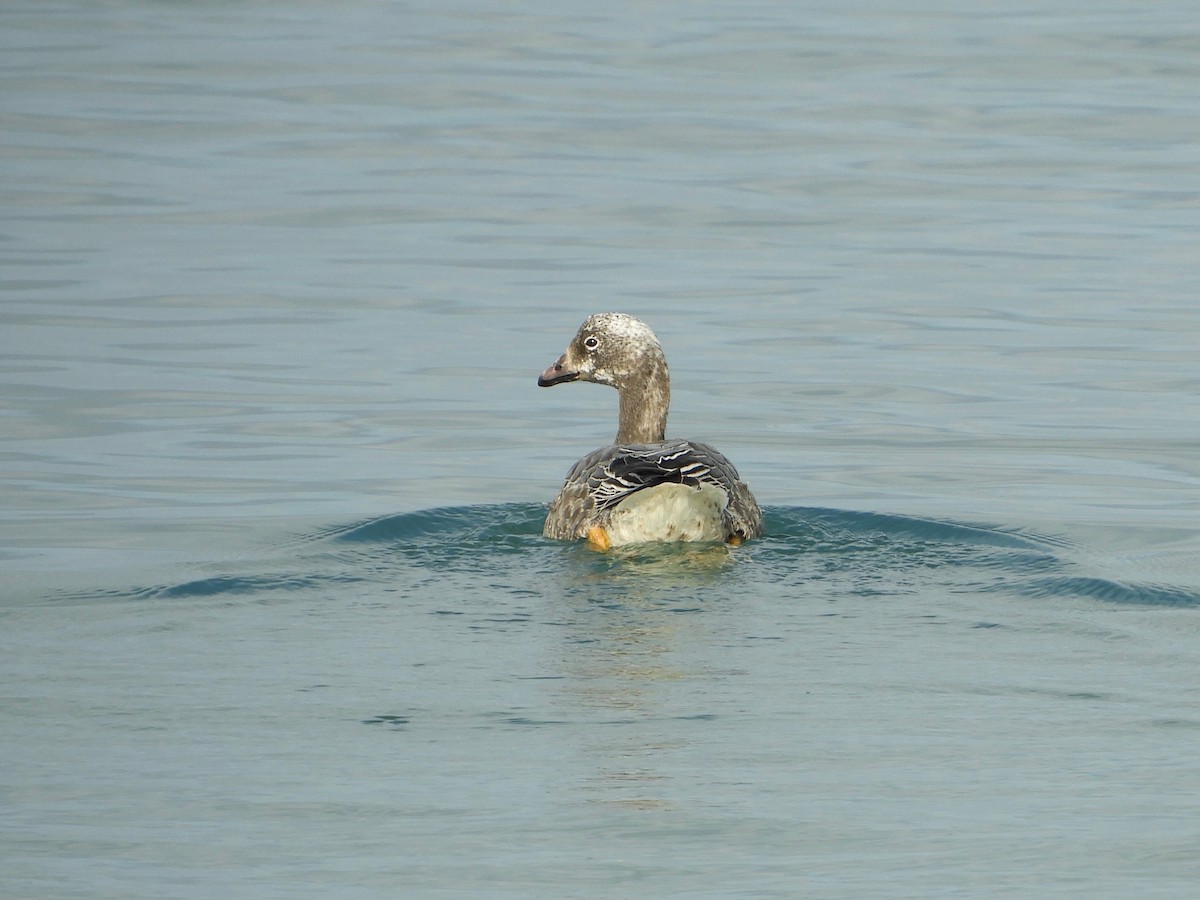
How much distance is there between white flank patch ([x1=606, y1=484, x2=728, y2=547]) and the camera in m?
11.3

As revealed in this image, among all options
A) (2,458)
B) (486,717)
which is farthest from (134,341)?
(486,717)

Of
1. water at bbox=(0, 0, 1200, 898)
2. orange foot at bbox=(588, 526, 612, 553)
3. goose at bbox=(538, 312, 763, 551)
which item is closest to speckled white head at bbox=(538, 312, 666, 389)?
water at bbox=(0, 0, 1200, 898)

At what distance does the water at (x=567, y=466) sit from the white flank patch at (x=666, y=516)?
297 mm

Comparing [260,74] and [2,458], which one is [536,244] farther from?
[260,74]

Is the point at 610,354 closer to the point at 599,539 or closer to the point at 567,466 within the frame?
the point at 567,466

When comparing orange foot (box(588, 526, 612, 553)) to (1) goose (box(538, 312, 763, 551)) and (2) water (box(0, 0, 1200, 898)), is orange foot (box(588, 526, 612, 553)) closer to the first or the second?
(1) goose (box(538, 312, 763, 551))

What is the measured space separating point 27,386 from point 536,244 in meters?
7.37

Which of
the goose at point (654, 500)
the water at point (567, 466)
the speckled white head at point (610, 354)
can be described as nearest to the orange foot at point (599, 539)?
the goose at point (654, 500)

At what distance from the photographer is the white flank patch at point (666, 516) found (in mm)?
11312

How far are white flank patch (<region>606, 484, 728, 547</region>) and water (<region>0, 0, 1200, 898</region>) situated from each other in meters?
0.30

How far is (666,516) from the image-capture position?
11.4m

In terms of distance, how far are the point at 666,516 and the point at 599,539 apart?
1.24ft

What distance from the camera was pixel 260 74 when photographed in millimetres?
35656

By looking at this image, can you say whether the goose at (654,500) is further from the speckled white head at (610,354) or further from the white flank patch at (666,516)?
the speckled white head at (610,354)
